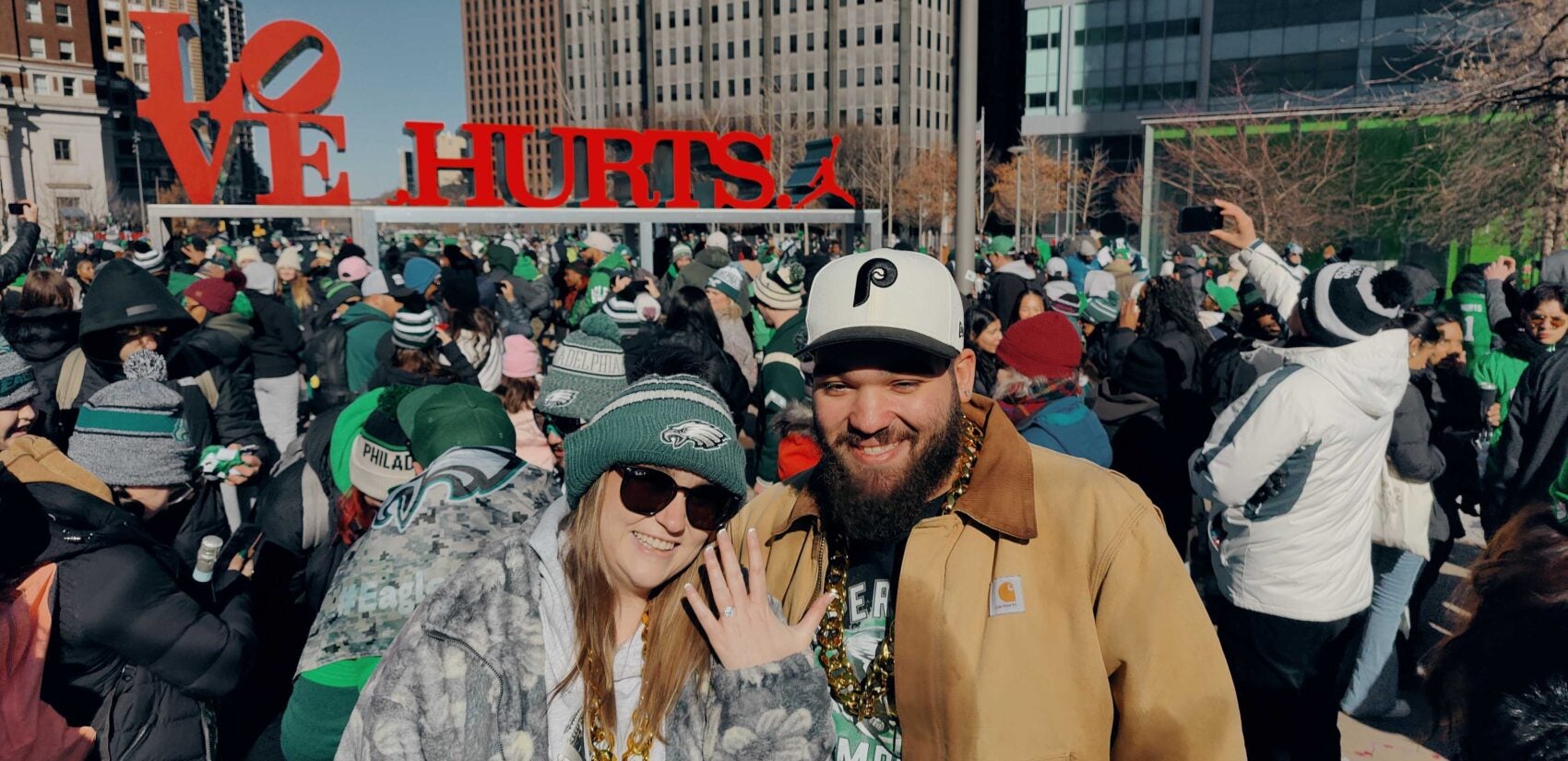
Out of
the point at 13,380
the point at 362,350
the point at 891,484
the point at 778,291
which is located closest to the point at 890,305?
the point at 891,484

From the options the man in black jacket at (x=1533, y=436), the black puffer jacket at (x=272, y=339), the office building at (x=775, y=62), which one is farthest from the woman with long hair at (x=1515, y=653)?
the office building at (x=775, y=62)

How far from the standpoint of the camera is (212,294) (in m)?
7.70

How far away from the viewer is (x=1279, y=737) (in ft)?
12.5

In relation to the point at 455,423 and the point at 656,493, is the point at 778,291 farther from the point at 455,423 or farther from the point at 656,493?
the point at 656,493

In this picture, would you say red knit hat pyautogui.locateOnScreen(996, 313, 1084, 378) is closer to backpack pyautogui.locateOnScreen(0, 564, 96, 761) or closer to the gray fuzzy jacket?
the gray fuzzy jacket

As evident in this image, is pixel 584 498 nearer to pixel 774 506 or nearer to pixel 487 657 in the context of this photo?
pixel 487 657

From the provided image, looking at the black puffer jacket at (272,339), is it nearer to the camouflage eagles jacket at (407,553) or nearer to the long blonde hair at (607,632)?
the camouflage eagles jacket at (407,553)

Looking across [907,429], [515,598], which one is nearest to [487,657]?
[515,598]

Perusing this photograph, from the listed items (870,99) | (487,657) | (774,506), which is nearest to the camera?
(487,657)

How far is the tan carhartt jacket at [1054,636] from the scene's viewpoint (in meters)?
1.88

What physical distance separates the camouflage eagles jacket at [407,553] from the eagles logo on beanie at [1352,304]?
2978 millimetres

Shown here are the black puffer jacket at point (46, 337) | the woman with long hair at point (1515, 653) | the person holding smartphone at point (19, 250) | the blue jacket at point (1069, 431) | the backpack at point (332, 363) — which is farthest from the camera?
the person holding smartphone at point (19, 250)

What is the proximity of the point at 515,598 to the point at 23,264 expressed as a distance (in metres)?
9.32

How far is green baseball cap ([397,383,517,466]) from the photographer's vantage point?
10.4 feet
